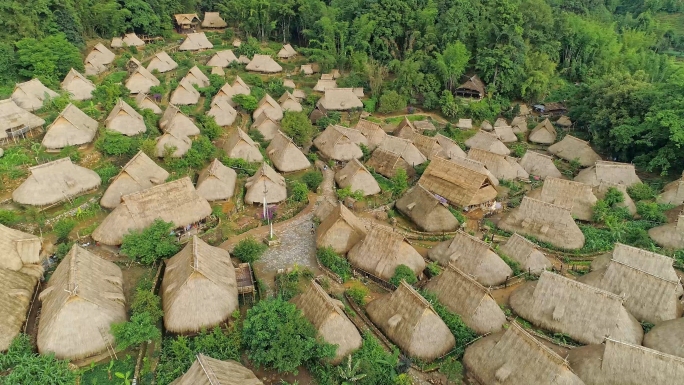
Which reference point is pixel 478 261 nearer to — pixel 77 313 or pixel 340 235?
pixel 340 235

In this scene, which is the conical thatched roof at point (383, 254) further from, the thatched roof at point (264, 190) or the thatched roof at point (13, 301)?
the thatched roof at point (13, 301)

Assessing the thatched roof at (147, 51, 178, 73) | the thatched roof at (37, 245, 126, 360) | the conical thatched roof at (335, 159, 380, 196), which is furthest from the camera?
the thatched roof at (147, 51, 178, 73)

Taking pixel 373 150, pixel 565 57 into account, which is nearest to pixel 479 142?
pixel 373 150

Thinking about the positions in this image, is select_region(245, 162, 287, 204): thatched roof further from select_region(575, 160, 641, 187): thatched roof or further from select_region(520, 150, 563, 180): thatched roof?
Answer: select_region(575, 160, 641, 187): thatched roof

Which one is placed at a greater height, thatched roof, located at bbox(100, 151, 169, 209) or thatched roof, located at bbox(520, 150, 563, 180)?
thatched roof, located at bbox(100, 151, 169, 209)

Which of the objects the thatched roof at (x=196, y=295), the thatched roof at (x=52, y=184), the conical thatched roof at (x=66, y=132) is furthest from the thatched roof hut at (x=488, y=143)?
the conical thatched roof at (x=66, y=132)

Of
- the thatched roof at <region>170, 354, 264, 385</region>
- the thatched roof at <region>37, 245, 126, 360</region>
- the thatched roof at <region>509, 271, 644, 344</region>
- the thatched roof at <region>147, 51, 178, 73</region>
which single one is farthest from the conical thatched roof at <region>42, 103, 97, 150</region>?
the thatched roof at <region>509, 271, 644, 344</region>

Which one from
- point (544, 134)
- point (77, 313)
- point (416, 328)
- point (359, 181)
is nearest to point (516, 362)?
point (416, 328)

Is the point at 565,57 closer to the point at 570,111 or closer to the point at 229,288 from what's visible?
the point at 570,111

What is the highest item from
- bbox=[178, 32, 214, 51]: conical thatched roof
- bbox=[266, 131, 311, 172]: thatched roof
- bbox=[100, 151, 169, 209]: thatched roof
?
bbox=[100, 151, 169, 209]: thatched roof
